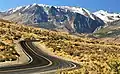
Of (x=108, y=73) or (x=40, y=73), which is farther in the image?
(x=40, y=73)

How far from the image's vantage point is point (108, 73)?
33.0 m

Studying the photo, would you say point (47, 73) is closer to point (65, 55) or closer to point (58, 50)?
point (65, 55)

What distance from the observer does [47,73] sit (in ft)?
195

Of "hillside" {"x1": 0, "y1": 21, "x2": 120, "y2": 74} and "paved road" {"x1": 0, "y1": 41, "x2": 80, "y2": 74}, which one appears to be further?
"paved road" {"x1": 0, "y1": 41, "x2": 80, "y2": 74}

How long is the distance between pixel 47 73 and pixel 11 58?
21.9 metres

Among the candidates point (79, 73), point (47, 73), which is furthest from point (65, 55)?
point (79, 73)

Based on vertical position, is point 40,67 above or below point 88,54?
above

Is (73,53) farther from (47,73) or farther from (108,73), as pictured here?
(108,73)

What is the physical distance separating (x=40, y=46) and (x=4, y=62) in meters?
62.6

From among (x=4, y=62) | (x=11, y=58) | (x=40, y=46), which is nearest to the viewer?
(x=4, y=62)

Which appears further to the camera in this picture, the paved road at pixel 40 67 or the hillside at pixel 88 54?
the paved road at pixel 40 67

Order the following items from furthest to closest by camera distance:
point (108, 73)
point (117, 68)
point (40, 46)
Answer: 1. point (40, 46)
2. point (108, 73)
3. point (117, 68)

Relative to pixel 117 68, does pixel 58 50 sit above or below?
below

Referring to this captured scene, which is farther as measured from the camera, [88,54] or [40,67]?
[88,54]
